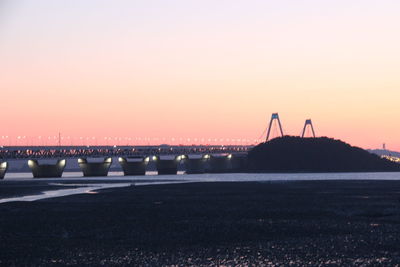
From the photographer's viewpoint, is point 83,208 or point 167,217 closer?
point 167,217

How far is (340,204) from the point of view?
238 ft

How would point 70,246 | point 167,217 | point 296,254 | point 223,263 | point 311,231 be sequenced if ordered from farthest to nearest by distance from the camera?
point 167,217, point 311,231, point 70,246, point 296,254, point 223,263

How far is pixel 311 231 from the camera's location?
46.0 metres

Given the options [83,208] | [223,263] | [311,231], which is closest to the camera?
[223,263]

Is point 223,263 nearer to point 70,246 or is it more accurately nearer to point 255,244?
point 255,244

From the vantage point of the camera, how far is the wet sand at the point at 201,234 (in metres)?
34.4

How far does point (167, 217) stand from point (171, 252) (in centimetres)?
2067

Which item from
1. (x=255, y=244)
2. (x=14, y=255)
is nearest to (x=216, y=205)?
(x=255, y=244)

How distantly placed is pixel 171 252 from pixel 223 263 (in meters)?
4.75

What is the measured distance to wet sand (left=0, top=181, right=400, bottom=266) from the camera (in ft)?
113

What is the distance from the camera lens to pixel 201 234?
147 ft

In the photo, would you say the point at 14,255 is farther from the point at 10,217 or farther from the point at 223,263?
the point at 10,217

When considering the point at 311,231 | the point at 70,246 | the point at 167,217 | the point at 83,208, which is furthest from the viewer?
the point at 83,208

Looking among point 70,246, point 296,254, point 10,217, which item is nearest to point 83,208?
point 10,217
